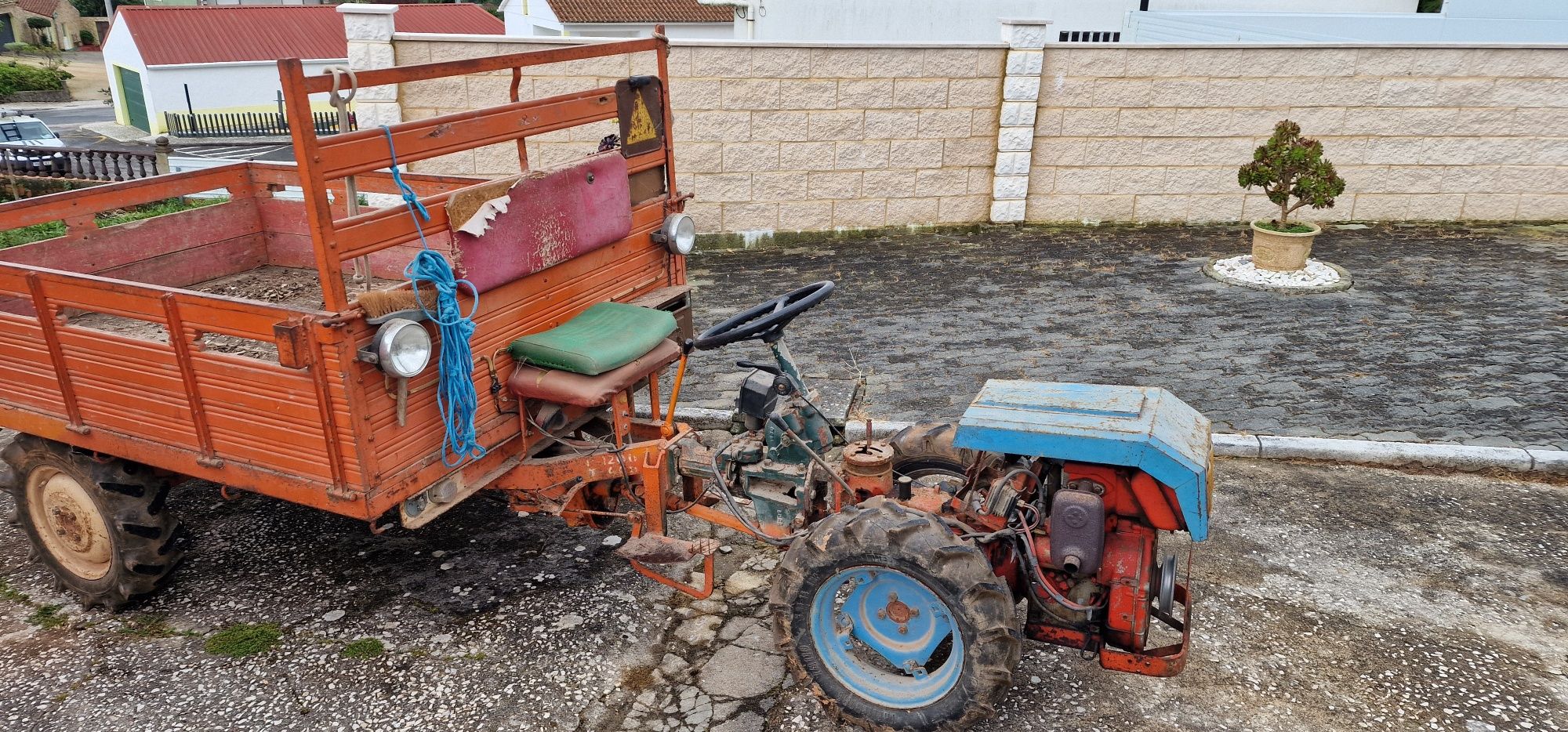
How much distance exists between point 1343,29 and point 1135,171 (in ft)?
22.8

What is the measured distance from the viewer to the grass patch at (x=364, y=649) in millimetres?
4258

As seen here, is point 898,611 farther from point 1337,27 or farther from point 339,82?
point 1337,27

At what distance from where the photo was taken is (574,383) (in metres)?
4.16

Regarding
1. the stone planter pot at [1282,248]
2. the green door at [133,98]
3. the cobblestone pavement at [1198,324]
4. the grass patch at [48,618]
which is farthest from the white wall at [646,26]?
the grass patch at [48,618]

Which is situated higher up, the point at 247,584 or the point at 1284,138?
the point at 1284,138

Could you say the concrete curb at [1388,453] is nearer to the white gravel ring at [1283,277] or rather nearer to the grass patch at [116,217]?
the white gravel ring at [1283,277]

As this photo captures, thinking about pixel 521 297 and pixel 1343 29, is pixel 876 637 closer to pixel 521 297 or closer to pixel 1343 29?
pixel 521 297

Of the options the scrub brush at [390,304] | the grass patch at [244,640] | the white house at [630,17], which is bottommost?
the grass patch at [244,640]

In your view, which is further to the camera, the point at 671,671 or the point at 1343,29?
the point at 1343,29

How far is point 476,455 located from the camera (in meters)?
4.16

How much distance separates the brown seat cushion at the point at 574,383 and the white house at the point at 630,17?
2672cm

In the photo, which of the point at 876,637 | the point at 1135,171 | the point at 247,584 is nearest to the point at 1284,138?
the point at 1135,171

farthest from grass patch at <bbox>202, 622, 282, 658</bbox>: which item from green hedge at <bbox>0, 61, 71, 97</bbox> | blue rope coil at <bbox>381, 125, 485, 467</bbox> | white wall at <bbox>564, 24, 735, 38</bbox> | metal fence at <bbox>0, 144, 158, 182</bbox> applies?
green hedge at <bbox>0, 61, 71, 97</bbox>

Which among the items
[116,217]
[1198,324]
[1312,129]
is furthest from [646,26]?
[1198,324]
